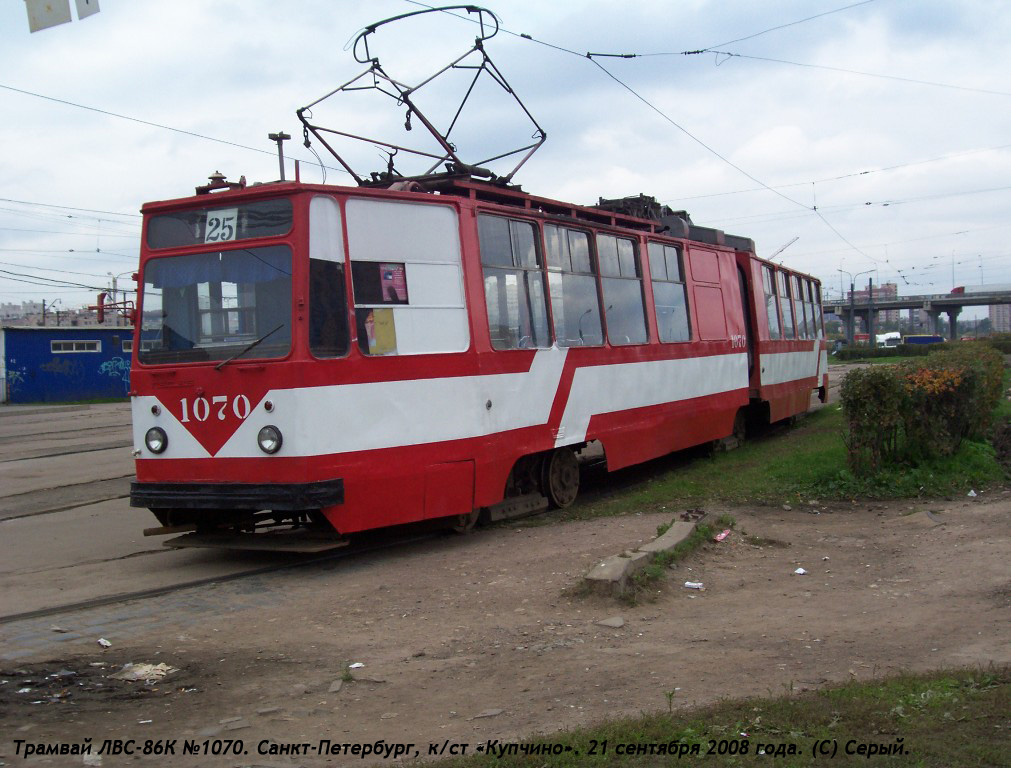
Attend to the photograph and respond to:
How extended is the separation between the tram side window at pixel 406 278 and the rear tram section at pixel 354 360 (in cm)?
2

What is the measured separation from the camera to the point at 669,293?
13203 mm

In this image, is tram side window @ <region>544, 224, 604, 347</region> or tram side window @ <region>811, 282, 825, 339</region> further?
tram side window @ <region>811, 282, 825, 339</region>

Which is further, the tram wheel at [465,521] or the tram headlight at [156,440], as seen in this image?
the tram wheel at [465,521]

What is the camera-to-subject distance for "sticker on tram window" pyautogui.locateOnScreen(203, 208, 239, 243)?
7.97 metres

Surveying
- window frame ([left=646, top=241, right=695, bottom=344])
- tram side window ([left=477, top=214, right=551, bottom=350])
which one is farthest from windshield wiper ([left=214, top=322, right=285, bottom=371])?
window frame ([left=646, top=241, right=695, bottom=344])

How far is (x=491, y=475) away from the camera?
→ 902cm

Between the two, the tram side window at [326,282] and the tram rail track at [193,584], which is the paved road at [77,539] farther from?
the tram side window at [326,282]

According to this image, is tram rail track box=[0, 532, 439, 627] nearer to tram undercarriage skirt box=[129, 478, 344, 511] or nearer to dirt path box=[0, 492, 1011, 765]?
dirt path box=[0, 492, 1011, 765]

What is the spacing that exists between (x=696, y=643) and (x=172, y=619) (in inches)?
139

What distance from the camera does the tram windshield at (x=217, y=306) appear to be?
7695mm

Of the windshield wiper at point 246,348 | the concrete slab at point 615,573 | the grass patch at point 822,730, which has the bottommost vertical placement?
the grass patch at point 822,730

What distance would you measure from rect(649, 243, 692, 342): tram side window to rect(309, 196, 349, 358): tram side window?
5842 millimetres

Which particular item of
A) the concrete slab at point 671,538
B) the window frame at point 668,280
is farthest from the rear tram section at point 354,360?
the window frame at point 668,280

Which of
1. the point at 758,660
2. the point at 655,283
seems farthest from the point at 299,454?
the point at 655,283
